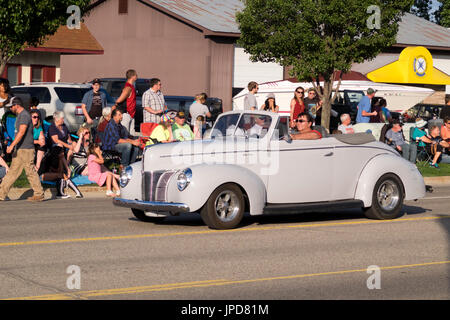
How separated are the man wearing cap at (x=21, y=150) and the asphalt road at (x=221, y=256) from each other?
130 cm

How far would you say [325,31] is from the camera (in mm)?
32406

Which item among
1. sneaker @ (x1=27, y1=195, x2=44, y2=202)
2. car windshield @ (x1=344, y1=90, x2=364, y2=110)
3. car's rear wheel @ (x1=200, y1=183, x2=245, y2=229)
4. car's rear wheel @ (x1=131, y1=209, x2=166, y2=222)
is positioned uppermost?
car windshield @ (x1=344, y1=90, x2=364, y2=110)

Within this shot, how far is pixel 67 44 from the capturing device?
38.1m

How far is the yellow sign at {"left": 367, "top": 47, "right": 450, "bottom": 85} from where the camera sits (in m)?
41.7

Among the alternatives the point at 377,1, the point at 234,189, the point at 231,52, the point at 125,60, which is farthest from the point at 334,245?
the point at 125,60

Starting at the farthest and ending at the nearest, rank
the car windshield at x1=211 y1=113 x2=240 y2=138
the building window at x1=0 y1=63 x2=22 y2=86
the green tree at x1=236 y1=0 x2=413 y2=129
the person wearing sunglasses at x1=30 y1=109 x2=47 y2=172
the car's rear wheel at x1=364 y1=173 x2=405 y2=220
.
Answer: the building window at x1=0 y1=63 x2=22 y2=86 < the green tree at x1=236 y1=0 x2=413 y2=129 < the person wearing sunglasses at x1=30 y1=109 x2=47 y2=172 < the car's rear wheel at x1=364 y1=173 x2=405 y2=220 < the car windshield at x1=211 y1=113 x2=240 y2=138

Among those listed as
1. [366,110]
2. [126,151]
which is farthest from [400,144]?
[126,151]

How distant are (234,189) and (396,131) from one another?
1290cm

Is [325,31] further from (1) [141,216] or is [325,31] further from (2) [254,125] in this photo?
(1) [141,216]

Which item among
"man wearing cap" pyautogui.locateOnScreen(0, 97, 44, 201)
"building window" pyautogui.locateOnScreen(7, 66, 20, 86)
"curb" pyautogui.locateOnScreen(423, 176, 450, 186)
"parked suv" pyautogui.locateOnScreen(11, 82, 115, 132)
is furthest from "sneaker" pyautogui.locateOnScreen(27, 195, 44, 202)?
"building window" pyautogui.locateOnScreen(7, 66, 20, 86)

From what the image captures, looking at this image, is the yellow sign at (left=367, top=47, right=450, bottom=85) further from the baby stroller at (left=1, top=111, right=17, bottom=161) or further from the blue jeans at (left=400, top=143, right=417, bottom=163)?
the baby stroller at (left=1, top=111, right=17, bottom=161)

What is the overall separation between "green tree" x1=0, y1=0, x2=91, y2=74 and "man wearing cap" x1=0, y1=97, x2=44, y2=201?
5.56 meters

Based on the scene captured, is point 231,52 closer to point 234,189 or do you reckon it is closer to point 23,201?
point 23,201

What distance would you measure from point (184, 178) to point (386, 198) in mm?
3759
